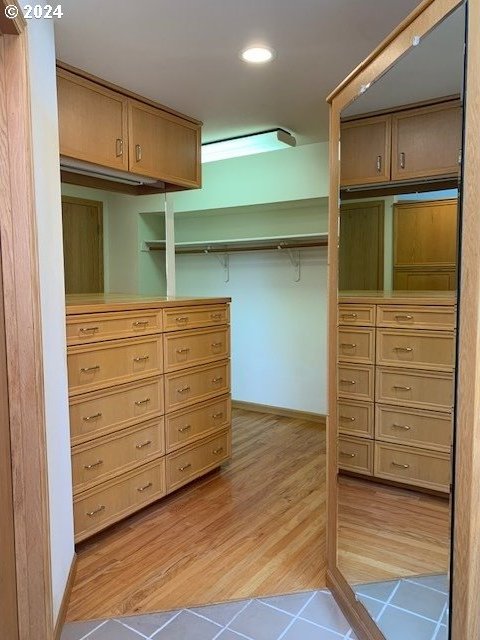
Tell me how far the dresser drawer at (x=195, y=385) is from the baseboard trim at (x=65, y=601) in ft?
3.05

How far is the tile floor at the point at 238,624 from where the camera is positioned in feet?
5.69

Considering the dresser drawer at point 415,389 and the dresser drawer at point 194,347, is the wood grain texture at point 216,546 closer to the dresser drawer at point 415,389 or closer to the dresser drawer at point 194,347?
the dresser drawer at point 194,347

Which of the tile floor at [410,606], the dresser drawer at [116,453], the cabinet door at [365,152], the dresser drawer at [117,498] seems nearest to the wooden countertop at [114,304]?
the dresser drawer at [116,453]

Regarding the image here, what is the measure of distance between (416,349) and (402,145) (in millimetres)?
721

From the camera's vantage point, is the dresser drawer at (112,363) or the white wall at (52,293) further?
the dresser drawer at (112,363)

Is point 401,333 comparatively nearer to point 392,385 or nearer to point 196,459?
point 392,385

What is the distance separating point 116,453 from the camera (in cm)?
242

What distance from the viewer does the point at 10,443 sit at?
145 cm

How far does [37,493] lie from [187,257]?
3.65 meters

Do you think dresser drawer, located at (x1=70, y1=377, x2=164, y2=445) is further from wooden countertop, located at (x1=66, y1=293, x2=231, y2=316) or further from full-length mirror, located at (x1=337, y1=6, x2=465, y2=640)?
full-length mirror, located at (x1=337, y1=6, x2=465, y2=640)

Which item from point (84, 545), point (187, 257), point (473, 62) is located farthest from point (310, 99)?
point (84, 545)

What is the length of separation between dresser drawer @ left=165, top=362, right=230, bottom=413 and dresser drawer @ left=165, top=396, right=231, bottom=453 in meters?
0.05

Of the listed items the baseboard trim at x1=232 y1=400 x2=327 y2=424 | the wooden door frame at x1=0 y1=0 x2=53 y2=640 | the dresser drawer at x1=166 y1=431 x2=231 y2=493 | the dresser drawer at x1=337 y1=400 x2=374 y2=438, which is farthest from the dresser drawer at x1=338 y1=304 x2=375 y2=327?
the baseboard trim at x1=232 y1=400 x2=327 y2=424

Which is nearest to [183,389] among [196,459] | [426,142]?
[196,459]
